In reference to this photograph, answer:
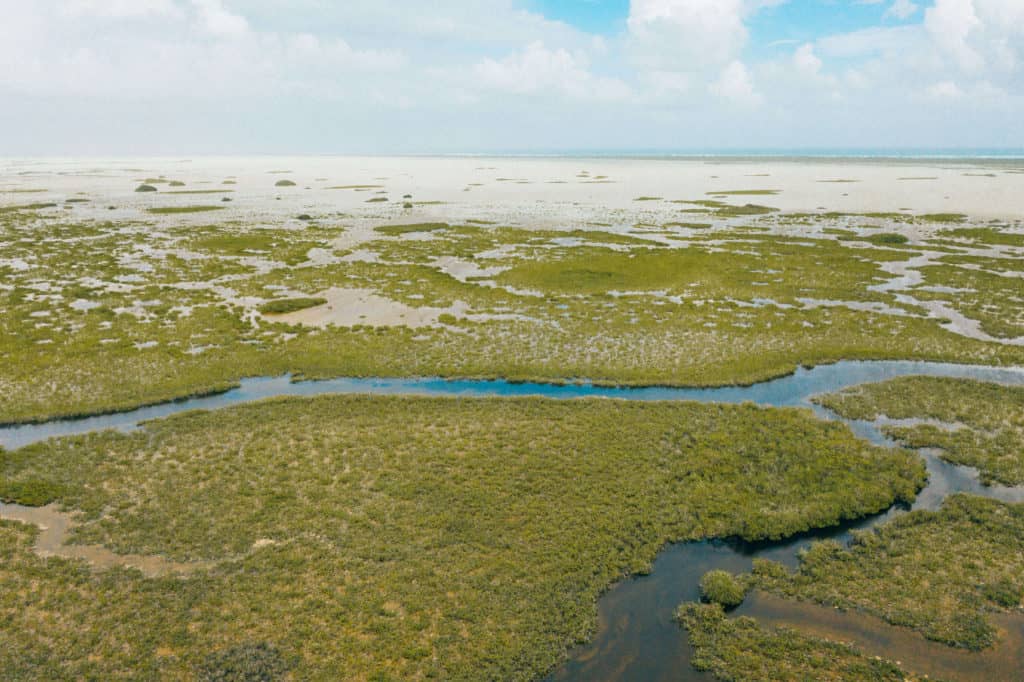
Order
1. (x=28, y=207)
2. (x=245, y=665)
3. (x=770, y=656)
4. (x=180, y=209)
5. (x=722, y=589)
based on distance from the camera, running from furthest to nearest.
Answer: (x=28, y=207) < (x=180, y=209) < (x=722, y=589) < (x=770, y=656) < (x=245, y=665)

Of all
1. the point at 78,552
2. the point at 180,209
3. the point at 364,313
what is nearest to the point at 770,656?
the point at 78,552

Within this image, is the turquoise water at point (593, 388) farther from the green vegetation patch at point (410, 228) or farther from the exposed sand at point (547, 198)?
the exposed sand at point (547, 198)

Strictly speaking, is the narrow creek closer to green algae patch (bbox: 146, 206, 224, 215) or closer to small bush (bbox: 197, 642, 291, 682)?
small bush (bbox: 197, 642, 291, 682)

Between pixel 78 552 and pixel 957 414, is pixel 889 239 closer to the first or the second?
pixel 957 414

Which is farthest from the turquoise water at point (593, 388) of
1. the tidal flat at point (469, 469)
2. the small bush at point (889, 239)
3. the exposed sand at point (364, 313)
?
the small bush at point (889, 239)

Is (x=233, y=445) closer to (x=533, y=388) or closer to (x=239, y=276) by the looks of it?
(x=533, y=388)

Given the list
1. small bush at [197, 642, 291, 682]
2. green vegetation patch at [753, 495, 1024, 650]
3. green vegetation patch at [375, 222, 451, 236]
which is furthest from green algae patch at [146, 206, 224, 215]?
green vegetation patch at [753, 495, 1024, 650]

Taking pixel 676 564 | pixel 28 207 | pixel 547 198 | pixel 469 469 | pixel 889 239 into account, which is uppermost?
pixel 547 198

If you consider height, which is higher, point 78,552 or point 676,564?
point 78,552
